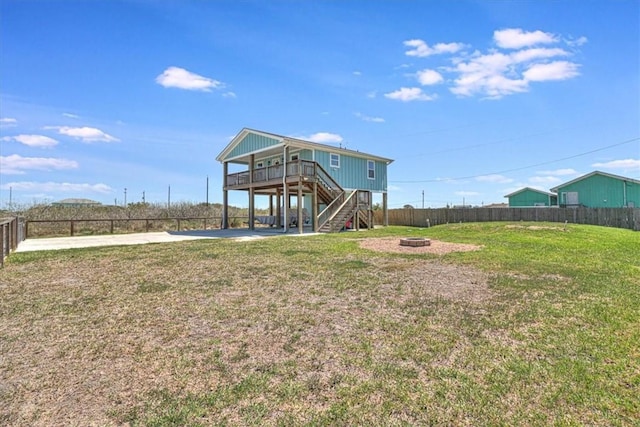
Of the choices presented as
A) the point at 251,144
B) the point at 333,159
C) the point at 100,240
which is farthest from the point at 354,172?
the point at 100,240

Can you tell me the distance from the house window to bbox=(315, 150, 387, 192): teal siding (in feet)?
0.55

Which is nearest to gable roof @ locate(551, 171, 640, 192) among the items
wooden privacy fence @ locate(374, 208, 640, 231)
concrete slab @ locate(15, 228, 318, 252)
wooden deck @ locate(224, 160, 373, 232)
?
wooden privacy fence @ locate(374, 208, 640, 231)

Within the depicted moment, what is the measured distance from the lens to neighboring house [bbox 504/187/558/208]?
1282 inches

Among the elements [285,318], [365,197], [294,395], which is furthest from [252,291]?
[365,197]

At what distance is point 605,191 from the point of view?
28.1m

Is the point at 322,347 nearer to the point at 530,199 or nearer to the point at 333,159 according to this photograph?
the point at 333,159

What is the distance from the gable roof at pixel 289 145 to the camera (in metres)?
18.8

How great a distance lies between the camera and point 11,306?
5062mm

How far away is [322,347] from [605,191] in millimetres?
34139

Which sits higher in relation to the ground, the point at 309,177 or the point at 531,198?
the point at 309,177

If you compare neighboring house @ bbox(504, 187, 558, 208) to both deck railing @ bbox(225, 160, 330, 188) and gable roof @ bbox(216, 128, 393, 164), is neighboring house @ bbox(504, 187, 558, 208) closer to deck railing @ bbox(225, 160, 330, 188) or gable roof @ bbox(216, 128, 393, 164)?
gable roof @ bbox(216, 128, 393, 164)

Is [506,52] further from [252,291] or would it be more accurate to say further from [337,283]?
[252,291]

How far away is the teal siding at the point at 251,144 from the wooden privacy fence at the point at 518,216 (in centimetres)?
1211

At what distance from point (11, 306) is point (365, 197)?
61.0 feet
